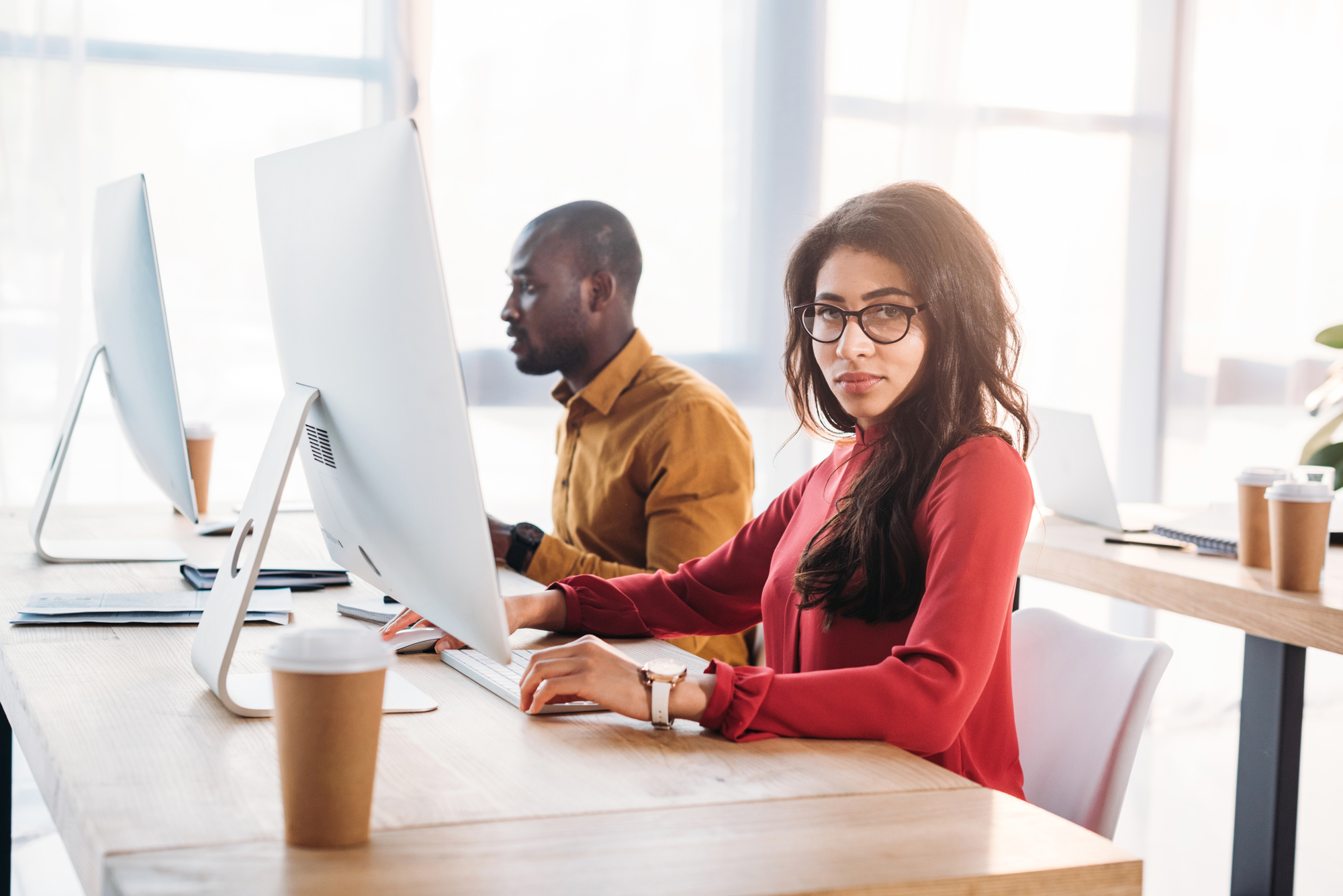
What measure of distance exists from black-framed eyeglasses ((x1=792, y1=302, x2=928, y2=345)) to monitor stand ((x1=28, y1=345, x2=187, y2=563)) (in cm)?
105

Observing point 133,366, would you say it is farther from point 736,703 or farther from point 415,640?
point 736,703

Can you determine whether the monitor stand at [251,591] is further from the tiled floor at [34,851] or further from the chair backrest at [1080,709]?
the tiled floor at [34,851]

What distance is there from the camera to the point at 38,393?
2920mm

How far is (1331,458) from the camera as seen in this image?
299cm

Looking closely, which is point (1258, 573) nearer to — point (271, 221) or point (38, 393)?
point (271, 221)

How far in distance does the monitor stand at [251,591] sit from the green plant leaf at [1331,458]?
261 centimetres

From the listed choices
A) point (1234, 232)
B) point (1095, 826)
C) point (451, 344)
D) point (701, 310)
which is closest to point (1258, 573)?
point (1095, 826)

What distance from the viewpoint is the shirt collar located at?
214cm

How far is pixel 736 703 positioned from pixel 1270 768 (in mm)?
1165

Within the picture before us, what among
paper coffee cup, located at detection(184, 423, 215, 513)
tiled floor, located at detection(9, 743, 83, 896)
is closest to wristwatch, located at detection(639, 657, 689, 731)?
tiled floor, located at detection(9, 743, 83, 896)

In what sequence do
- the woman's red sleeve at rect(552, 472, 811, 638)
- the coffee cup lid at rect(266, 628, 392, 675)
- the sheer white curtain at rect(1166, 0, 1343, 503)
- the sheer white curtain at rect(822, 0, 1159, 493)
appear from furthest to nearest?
the sheer white curtain at rect(1166, 0, 1343, 503) < the sheer white curtain at rect(822, 0, 1159, 493) < the woman's red sleeve at rect(552, 472, 811, 638) < the coffee cup lid at rect(266, 628, 392, 675)

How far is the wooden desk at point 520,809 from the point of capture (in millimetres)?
725

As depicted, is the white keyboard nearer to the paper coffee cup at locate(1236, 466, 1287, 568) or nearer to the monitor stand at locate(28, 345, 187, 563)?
Answer: the monitor stand at locate(28, 345, 187, 563)

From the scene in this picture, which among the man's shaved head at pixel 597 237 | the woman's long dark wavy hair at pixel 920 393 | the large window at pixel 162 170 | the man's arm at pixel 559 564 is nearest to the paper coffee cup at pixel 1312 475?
the woman's long dark wavy hair at pixel 920 393
